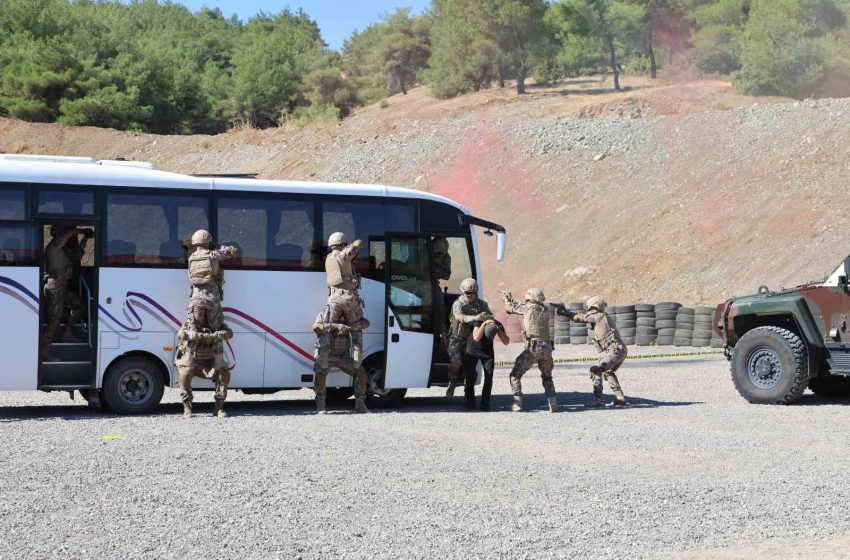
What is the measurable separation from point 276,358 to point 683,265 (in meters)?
26.1

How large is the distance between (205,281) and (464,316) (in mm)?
3649

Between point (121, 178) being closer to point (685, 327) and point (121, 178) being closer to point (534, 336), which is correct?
point (534, 336)

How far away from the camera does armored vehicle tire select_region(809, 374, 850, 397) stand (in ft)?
59.8

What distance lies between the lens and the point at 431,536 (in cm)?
791

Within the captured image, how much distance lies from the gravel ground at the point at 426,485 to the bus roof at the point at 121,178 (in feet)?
10.2

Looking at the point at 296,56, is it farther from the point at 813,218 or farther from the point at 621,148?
the point at 813,218

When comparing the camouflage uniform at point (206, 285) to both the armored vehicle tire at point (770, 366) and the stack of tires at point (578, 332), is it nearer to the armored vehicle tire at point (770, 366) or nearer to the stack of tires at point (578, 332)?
the armored vehicle tire at point (770, 366)

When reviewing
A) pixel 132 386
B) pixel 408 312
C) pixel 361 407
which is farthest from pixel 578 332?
pixel 132 386

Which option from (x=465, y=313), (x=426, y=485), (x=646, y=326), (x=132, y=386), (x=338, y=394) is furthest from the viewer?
(x=646, y=326)

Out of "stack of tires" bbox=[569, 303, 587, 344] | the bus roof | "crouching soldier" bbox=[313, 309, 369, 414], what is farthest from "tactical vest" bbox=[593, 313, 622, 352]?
"stack of tires" bbox=[569, 303, 587, 344]

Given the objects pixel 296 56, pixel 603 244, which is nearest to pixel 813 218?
pixel 603 244

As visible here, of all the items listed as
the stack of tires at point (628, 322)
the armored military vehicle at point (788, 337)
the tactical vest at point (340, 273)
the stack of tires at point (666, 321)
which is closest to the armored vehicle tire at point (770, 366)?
the armored military vehicle at point (788, 337)

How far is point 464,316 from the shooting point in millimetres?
16531

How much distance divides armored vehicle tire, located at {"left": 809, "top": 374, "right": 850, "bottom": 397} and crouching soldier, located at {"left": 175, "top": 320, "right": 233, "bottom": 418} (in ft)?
29.6
